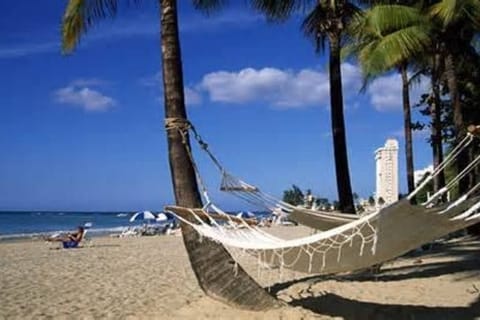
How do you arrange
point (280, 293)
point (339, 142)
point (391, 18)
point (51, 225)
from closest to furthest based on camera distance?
1. point (280, 293)
2. point (339, 142)
3. point (391, 18)
4. point (51, 225)

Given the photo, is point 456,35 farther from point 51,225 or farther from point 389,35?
point 51,225

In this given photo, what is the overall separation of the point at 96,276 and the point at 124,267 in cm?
148

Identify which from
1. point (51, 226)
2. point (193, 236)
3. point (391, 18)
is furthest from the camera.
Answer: point (51, 226)

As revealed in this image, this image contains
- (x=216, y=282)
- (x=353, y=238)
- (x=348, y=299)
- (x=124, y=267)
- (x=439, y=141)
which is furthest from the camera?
(x=439, y=141)

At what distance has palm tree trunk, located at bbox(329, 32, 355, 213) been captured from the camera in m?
7.70

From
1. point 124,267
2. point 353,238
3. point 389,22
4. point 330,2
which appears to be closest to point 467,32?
point 389,22

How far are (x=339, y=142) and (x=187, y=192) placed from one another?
3107 mm

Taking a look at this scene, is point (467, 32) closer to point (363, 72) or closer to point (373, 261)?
point (363, 72)

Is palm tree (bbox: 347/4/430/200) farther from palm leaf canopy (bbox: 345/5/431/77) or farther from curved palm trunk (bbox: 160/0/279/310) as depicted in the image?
curved palm trunk (bbox: 160/0/279/310)

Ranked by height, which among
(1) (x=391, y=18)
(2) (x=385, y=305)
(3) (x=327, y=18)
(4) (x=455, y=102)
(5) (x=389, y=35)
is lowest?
(2) (x=385, y=305)

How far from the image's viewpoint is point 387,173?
47.1ft

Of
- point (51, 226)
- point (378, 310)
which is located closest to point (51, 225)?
point (51, 226)

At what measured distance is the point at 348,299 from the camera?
218 inches

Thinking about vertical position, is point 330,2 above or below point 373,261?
above
